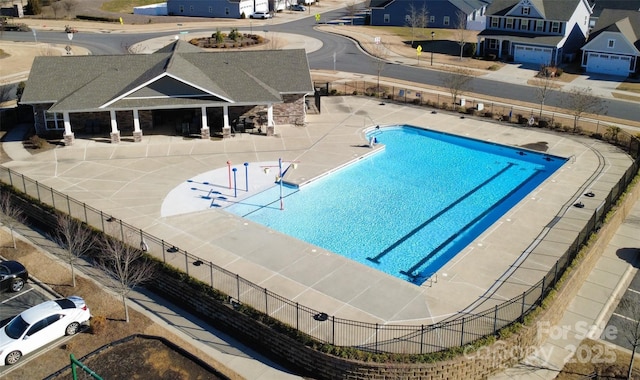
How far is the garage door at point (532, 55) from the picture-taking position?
69562mm

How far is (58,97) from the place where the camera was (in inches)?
Answer: 1654

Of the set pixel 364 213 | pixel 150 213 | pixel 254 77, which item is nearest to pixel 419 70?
pixel 254 77

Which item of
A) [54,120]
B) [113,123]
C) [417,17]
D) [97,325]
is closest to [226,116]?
[113,123]

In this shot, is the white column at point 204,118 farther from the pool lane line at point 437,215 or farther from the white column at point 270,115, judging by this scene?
the pool lane line at point 437,215

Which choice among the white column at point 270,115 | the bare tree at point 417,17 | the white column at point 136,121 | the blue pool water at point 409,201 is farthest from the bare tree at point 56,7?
the blue pool water at point 409,201

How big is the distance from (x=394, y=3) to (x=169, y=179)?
65.1 meters

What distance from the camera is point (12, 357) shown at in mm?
22859

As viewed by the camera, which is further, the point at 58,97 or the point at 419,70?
the point at 419,70

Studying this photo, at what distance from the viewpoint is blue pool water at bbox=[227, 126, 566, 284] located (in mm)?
30975

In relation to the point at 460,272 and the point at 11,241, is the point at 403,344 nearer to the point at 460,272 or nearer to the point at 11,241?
the point at 460,272

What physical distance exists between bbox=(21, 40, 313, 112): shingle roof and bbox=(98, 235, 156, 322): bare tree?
14980 mm

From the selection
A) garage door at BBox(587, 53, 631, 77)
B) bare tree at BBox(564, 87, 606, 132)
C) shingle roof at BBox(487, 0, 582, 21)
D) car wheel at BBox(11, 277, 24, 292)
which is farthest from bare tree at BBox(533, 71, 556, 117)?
car wheel at BBox(11, 277, 24, 292)

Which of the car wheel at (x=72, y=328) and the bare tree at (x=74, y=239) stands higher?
the bare tree at (x=74, y=239)

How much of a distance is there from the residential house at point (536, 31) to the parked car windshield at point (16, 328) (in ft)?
199
